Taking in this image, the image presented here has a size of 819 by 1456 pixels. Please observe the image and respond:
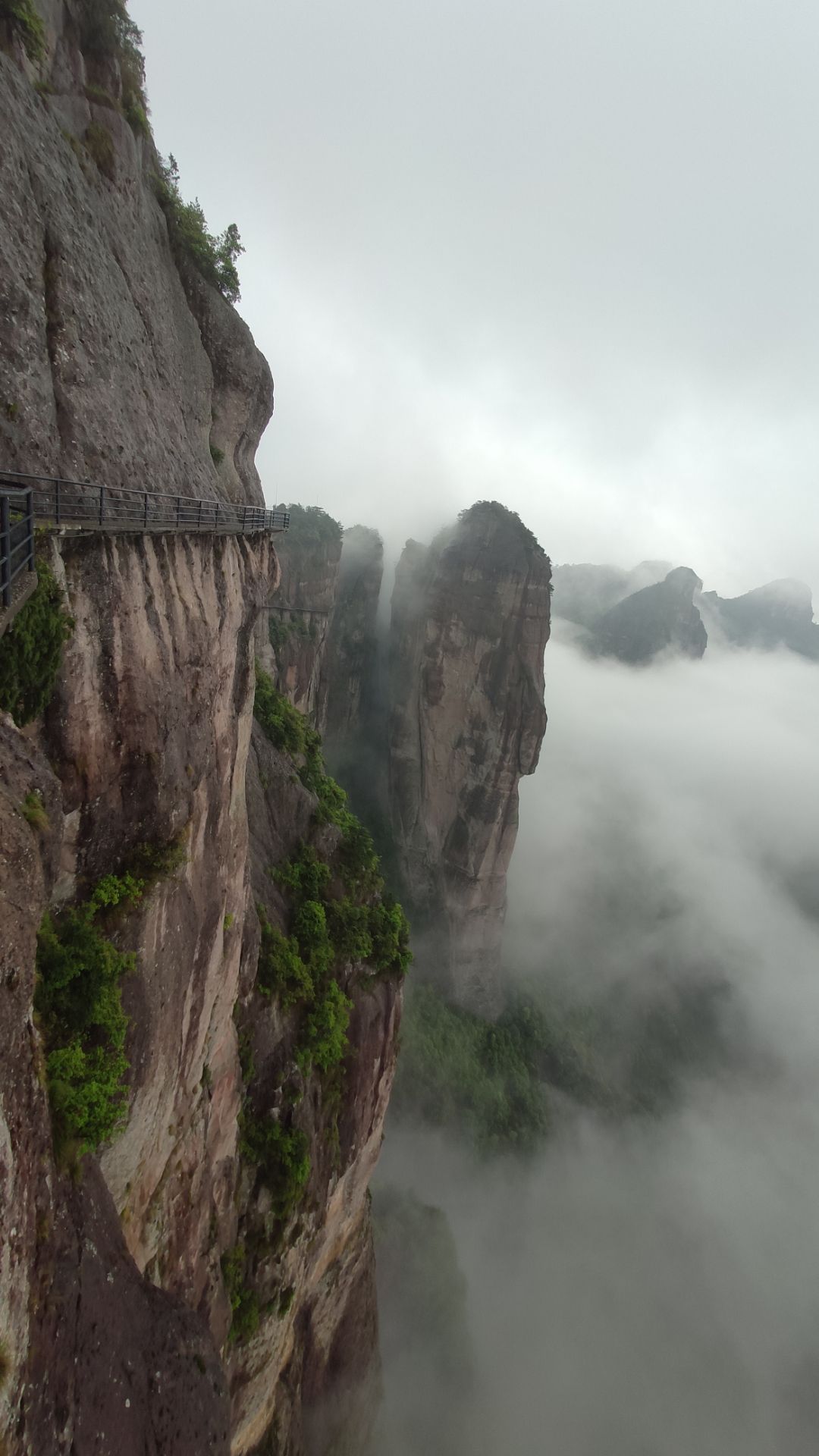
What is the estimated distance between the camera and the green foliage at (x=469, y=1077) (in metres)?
30.5

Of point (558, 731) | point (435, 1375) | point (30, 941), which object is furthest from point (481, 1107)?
point (558, 731)

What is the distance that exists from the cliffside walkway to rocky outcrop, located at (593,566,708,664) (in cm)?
9918

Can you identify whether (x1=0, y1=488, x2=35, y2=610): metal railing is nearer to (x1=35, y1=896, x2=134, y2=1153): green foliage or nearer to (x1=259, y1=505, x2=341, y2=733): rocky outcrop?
(x1=35, y1=896, x2=134, y2=1153): green foliage

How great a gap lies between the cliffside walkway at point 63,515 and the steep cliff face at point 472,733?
26271 millimetres

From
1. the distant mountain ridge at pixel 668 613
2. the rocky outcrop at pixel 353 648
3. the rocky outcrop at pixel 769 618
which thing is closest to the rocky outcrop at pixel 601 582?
the distant mountain ridge at pixel 668 613

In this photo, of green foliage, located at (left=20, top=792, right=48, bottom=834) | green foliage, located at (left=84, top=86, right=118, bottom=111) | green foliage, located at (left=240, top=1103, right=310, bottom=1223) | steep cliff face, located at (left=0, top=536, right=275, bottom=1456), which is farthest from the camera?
green foliage, located at (left=240, top=1103, right=310, bottom=1223)

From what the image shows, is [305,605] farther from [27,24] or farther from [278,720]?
[27,24]

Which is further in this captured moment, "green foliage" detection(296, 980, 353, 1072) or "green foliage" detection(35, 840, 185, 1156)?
"green foliage" detection(296, 980, 353, 1072)

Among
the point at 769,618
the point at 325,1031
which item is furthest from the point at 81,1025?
the point at 769,618

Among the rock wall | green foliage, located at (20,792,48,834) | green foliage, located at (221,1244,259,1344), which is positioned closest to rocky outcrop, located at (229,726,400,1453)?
the rock wall

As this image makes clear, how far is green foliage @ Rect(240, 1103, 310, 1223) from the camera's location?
12.2 m

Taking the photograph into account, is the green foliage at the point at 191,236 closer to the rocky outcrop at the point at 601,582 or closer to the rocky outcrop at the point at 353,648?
the rocky outcrop at the point at 353,648

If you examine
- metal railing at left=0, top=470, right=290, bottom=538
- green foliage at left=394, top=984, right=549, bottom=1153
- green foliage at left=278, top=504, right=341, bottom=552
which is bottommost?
green foliage at left=394, top=984, right=549, bottom=1153

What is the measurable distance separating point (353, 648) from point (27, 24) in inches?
1481
